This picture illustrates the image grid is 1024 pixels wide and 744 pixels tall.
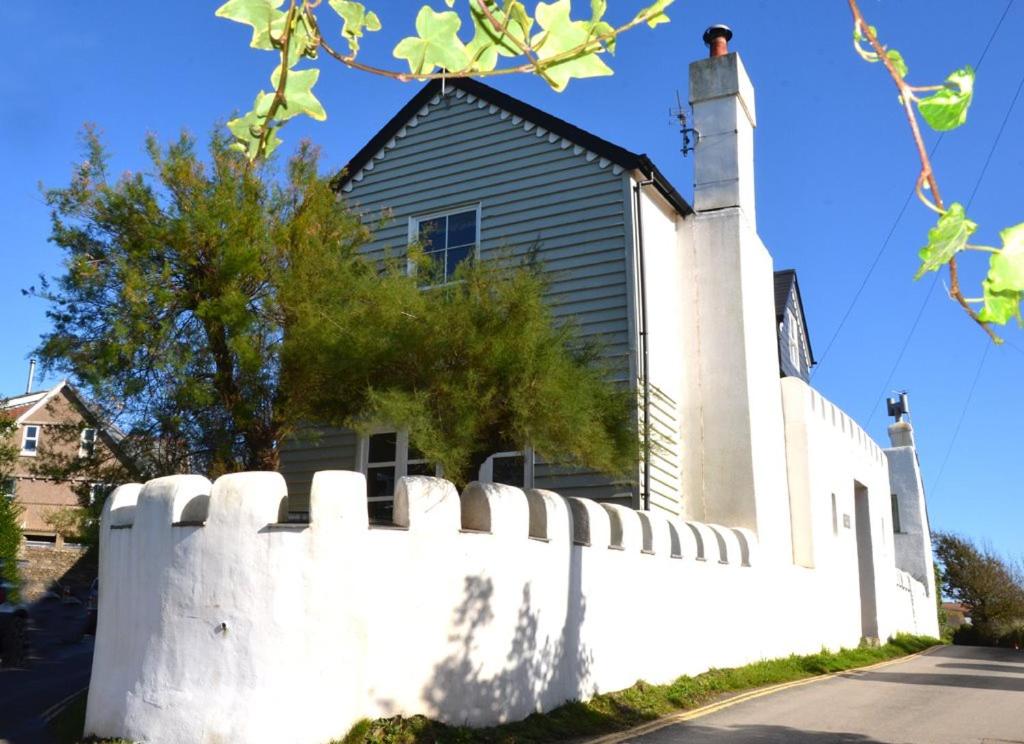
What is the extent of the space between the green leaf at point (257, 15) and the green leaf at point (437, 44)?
11.1 inches

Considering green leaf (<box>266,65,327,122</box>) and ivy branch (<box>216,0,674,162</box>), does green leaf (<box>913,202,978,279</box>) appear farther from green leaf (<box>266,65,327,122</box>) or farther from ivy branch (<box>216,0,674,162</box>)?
green leaf (<box>266,65,327,122</box>)

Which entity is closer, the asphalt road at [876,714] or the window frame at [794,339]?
the asphalt road at [876,714]

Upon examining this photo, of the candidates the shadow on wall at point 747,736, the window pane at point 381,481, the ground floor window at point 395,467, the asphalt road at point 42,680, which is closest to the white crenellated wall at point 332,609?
the shadow on wall at point 747,736

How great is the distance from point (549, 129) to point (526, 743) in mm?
10531

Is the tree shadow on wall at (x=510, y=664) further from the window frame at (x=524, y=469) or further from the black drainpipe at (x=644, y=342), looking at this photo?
the window frame at (x=524, y=469)

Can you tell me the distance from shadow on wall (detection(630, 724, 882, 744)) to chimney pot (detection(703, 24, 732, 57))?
12.7 metres

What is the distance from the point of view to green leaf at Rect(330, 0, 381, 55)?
234 centimetres

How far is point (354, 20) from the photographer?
7.69 ft

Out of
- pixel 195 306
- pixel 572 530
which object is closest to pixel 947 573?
pixel 572 530

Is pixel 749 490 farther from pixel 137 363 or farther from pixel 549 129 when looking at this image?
pixel 137 363

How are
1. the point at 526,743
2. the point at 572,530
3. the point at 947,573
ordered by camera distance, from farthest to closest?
the point at 947,573, the point at 572,530, the point at 526,743

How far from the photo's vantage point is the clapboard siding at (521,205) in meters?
15.2

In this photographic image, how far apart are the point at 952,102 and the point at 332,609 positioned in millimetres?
7550

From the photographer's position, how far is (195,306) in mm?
12031
